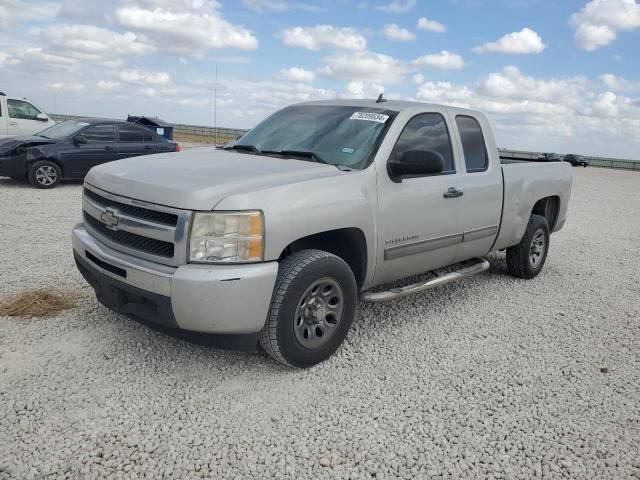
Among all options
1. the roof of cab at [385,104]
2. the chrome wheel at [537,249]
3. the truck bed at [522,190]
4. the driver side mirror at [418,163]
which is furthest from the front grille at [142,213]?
the chrome wheel at [537,249]

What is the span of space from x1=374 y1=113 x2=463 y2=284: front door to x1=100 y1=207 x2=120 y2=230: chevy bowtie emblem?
1751 millimetres

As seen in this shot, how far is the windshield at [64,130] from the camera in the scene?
35.2 feet

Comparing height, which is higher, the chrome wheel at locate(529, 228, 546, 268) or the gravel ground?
the chrome wheel at locate(529, 228, 546, 268)

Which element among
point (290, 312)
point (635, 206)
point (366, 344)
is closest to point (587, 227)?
point (635, 206)

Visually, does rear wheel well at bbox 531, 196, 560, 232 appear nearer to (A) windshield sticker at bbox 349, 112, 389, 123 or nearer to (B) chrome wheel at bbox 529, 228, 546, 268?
(B) chrome wheel at bbox 529, 228, 546, 268

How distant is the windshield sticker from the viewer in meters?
4.01

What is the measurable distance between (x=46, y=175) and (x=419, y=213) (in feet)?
29.5

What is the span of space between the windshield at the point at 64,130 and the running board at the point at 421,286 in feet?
29.6

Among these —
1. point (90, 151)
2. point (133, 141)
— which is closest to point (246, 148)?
point (90, 151)

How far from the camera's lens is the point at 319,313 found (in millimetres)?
3389


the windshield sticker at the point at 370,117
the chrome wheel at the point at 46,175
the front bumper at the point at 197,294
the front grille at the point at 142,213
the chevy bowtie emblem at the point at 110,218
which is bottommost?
the chrome wheel at the point at 46,175

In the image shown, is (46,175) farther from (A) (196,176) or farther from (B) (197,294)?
(B) (197,294)

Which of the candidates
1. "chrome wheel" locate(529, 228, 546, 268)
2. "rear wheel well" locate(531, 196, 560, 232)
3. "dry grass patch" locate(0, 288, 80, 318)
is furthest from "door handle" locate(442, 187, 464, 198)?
"dry grass patch" locate(0, 288, 80, 318)

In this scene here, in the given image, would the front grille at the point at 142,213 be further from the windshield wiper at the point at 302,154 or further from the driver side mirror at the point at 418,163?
the driver side mirror at the point at 418,163
